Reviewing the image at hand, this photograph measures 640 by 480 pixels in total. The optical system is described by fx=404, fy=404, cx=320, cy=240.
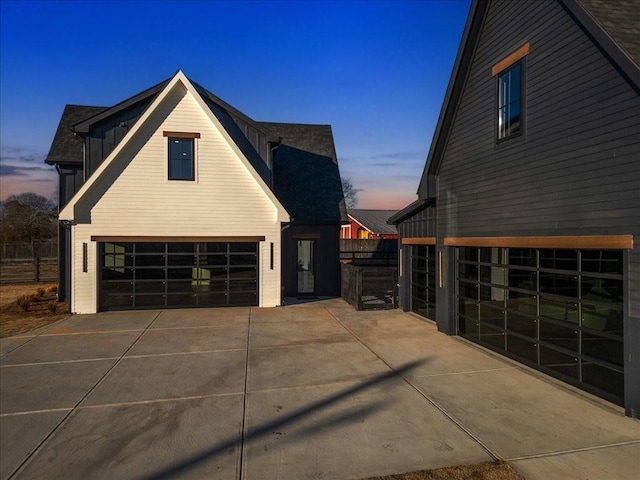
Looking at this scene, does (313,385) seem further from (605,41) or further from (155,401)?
(605,41)

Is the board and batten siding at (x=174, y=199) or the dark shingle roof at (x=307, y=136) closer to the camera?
the board and batten siding at (x=174, y=199)

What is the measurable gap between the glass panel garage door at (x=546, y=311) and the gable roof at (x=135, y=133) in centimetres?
772

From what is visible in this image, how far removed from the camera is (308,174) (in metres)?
19.7

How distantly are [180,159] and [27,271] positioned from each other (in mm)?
17461

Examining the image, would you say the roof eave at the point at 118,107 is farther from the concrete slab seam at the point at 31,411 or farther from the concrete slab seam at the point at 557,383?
the concrete slab seam at the point at 557,383

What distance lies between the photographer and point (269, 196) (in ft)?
49.8

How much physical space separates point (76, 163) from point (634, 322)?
18085 mm

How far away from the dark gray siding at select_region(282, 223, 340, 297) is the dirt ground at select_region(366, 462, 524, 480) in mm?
13559

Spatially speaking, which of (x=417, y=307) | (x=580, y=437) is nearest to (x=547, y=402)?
(x=580, y=437)

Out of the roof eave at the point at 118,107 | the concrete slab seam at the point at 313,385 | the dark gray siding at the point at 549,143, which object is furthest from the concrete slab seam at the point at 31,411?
the roof eave at the point at 118,107

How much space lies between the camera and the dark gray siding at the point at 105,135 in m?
15.1

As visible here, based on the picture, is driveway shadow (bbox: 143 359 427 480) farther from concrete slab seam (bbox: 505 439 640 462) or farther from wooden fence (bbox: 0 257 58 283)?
wooden fence (bbox: 0 257 58 283)

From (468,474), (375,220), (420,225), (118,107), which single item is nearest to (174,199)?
(118,107)

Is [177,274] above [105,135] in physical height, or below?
below
